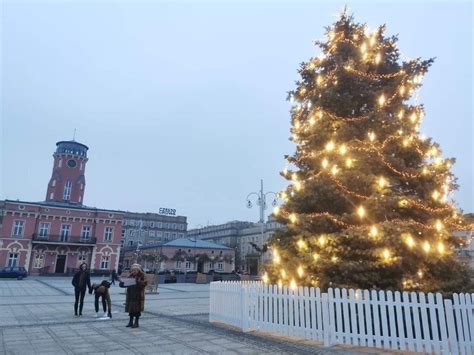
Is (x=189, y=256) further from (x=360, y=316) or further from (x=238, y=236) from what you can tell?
(x=360, y=316)

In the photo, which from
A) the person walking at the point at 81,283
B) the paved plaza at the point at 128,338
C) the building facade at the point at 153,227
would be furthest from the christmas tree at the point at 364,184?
the building facade at the point at 153,227

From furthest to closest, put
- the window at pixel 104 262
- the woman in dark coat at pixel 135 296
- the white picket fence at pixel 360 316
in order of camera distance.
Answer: the window at pixel 104 262 < the woman in dark coat at pixel 135 296 < the white picket fence at pixel 360 316

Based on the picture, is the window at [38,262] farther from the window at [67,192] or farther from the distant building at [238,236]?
the distant building at [238,236]

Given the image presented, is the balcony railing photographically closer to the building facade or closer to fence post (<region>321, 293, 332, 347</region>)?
the building facade

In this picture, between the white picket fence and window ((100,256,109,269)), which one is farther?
window ((100,256,109,269))

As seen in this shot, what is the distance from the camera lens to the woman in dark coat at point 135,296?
358 inches

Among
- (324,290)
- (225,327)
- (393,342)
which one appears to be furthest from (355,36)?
(225,327)

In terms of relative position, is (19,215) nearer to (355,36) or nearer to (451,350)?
(355,36)

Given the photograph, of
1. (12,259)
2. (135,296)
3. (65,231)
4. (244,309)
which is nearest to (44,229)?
(65,231)

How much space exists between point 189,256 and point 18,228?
88.2 ft

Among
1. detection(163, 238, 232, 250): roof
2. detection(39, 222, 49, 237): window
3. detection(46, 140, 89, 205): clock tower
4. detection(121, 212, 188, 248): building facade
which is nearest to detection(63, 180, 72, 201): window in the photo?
detection(46, 140, 89, 205): clock tower

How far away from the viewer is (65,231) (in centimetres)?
4897

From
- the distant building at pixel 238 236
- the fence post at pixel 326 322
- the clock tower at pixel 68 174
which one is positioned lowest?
the fence post at pixel 326 322

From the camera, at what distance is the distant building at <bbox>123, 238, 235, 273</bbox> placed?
6119 centimetres
